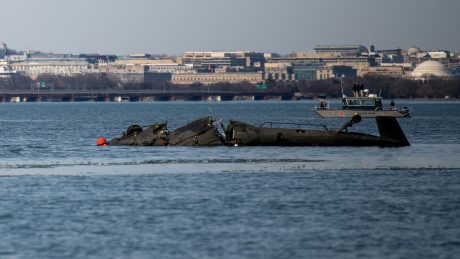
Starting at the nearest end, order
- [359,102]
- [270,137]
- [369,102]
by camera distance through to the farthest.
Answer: [270,137], [369,102], [359,102]

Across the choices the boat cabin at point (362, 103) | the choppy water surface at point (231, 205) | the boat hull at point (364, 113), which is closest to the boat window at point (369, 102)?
the boat cabin at point (362, 103)

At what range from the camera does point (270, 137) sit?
74.2 m

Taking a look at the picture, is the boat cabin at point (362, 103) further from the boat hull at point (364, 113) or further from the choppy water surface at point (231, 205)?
the choppy water surface at point (231, 205)

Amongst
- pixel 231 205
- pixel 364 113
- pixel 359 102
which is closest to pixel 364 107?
pixel 359 102

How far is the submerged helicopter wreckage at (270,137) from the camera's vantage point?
242 feet

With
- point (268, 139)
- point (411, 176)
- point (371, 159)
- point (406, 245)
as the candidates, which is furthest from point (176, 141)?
point (406, 245)

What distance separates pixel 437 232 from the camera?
37375 mm

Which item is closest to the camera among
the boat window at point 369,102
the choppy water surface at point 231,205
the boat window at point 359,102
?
the choppy water surface at point 231,205

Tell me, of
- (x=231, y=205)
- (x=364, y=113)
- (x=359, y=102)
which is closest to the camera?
(x=231, y=205)

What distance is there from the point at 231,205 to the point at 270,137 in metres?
30.9

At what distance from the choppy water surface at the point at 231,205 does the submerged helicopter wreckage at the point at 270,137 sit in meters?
5.12

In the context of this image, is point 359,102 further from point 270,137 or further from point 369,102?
point 270,137

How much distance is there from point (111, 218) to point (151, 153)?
28690mm

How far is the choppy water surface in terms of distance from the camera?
1394 inches
